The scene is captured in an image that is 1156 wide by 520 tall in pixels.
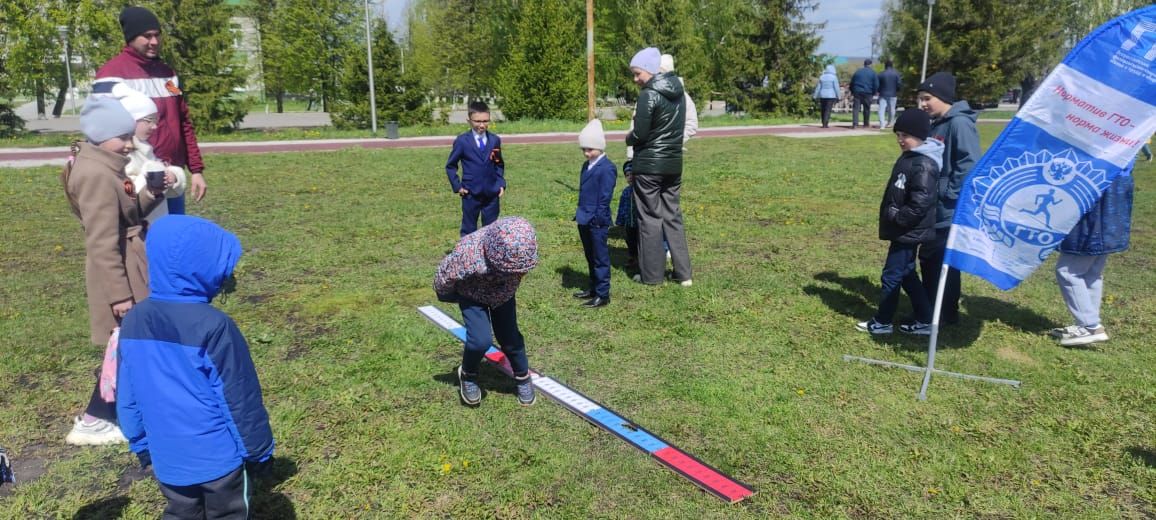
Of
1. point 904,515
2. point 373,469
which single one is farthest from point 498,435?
point 904,515

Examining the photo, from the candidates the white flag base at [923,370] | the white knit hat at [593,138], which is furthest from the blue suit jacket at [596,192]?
the white flag base at [923,370]

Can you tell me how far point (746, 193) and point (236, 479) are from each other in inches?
405

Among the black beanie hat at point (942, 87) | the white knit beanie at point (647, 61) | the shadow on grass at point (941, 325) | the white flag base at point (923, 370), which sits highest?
the white knit beanie at point (647, 61)

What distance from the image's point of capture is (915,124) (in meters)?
5.05

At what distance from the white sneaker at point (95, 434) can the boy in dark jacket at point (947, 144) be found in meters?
5.34

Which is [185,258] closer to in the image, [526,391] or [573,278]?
[526,391]

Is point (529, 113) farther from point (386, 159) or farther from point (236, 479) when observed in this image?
point (236, 479)

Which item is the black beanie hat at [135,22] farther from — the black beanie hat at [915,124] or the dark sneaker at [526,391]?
the black beanie hat at [915,124]

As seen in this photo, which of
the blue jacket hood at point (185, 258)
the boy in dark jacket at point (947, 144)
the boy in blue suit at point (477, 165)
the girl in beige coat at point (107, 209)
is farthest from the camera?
the boy in blue suit at point (477, 165)

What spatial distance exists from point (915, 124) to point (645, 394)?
2634mm

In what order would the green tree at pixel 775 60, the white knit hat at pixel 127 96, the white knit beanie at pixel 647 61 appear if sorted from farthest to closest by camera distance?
the green tree at pixel 775 60 < the white knit beanie at pixel 647 61 < the white knit hat at pixel 127 96

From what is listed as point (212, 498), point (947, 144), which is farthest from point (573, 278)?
point (212, 498)

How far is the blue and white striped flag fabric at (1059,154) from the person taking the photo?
421 centimetres

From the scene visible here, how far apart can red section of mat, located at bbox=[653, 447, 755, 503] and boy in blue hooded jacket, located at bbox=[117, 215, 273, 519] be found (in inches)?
79.8
